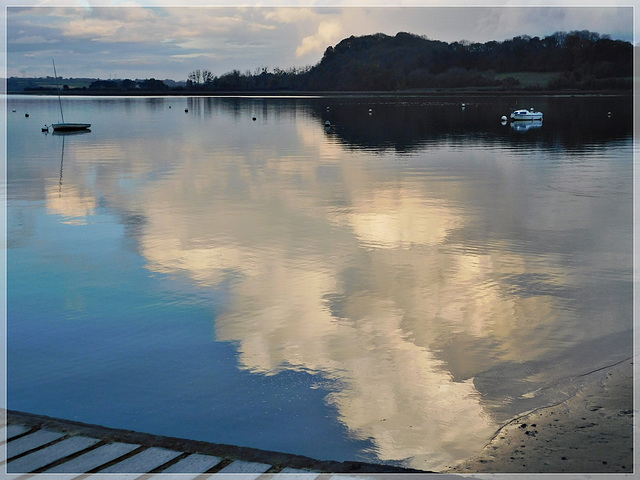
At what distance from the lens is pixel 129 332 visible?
46.0 feet

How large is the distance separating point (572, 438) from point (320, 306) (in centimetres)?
723

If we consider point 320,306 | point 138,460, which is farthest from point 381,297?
point 138,460

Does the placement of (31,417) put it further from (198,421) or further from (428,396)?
(428,396)

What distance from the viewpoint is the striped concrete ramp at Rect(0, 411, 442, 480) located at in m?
7.27

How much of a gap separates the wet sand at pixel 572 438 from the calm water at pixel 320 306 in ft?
1.19

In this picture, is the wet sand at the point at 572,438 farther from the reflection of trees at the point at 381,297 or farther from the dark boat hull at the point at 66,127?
the dark boat hull at the point at 66,127

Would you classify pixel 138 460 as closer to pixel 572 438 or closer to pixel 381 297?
pixel 572 438

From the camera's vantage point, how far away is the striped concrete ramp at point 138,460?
7.27 m

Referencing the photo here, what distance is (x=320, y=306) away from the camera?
15344mm

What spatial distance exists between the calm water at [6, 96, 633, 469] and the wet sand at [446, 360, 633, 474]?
361 millimetres

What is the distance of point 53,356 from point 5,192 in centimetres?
2332

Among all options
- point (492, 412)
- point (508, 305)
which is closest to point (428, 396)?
point (492, 412)

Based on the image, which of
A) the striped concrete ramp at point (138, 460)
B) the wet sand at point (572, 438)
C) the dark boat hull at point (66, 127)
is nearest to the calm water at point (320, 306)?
the wet sand at point (572, 438)

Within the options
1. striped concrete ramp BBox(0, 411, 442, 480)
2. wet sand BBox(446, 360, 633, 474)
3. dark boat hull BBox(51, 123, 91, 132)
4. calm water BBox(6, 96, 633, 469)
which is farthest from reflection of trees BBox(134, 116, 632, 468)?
dark boat hull BBox(51, 123, 91, 132)
